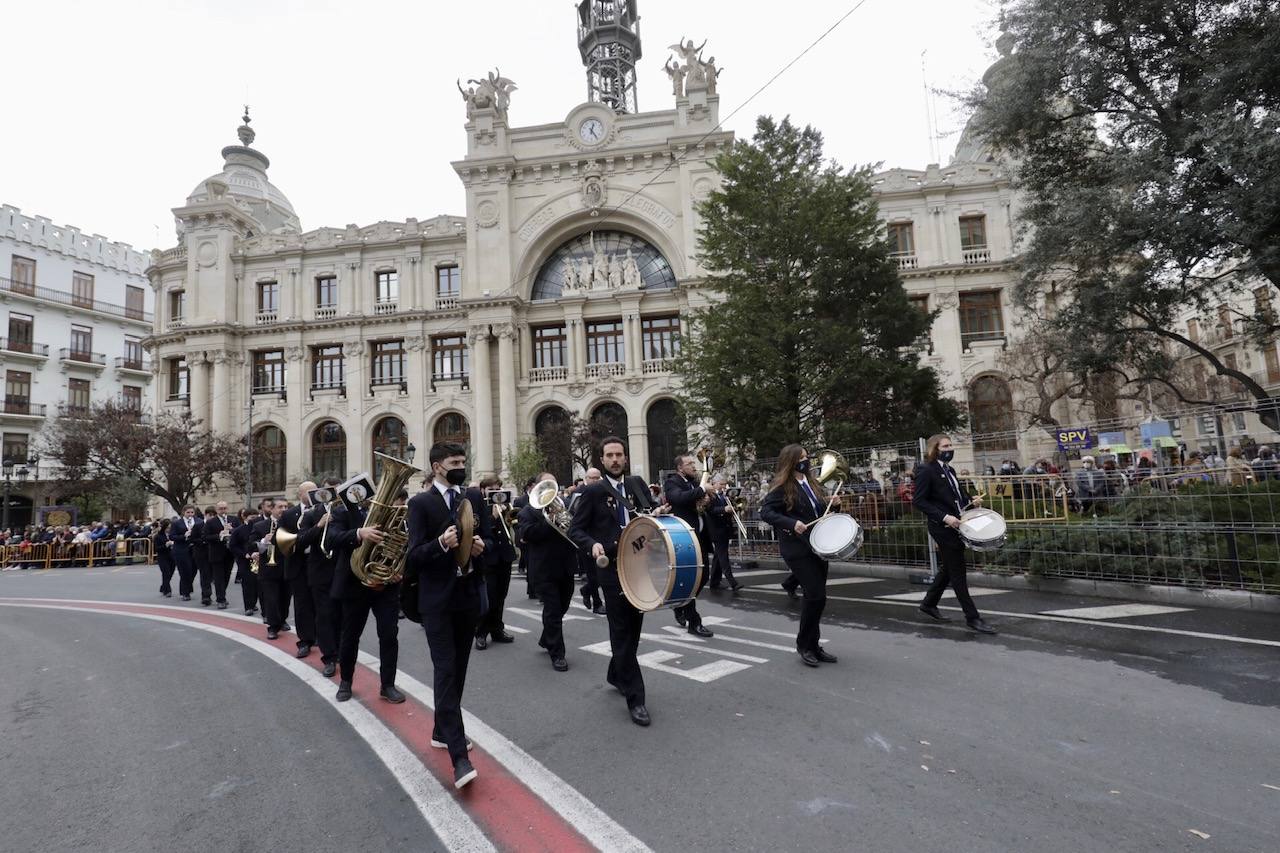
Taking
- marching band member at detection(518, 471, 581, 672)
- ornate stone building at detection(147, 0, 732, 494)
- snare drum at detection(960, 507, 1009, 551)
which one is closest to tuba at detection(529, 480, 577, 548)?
marching band member at detection(518, 471, 581, 672)

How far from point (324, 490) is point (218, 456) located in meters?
30.7

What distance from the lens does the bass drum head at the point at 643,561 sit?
4.77m

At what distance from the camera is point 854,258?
16.9m

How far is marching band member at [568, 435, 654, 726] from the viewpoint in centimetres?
488

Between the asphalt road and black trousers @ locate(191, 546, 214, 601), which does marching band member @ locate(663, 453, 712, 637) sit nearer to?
the asphalt road

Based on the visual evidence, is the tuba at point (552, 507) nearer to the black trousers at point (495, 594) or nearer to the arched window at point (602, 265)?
the black trousers at point (495, 594)

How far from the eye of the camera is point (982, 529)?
700 centimetres

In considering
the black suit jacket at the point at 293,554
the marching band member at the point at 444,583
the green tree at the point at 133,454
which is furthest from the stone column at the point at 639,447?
the marching band member at the point at 444,583

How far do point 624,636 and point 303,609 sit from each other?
4555 mm

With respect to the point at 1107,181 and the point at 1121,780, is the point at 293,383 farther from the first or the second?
the point at 1121,780

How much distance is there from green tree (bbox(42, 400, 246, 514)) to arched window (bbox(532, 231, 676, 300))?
18.2 metres

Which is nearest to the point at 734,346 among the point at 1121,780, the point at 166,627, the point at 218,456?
the point at 166,627

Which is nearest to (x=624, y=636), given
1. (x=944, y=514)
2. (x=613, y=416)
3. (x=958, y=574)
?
(x=958, y=574)

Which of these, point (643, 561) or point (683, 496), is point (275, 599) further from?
point (643, 561)
